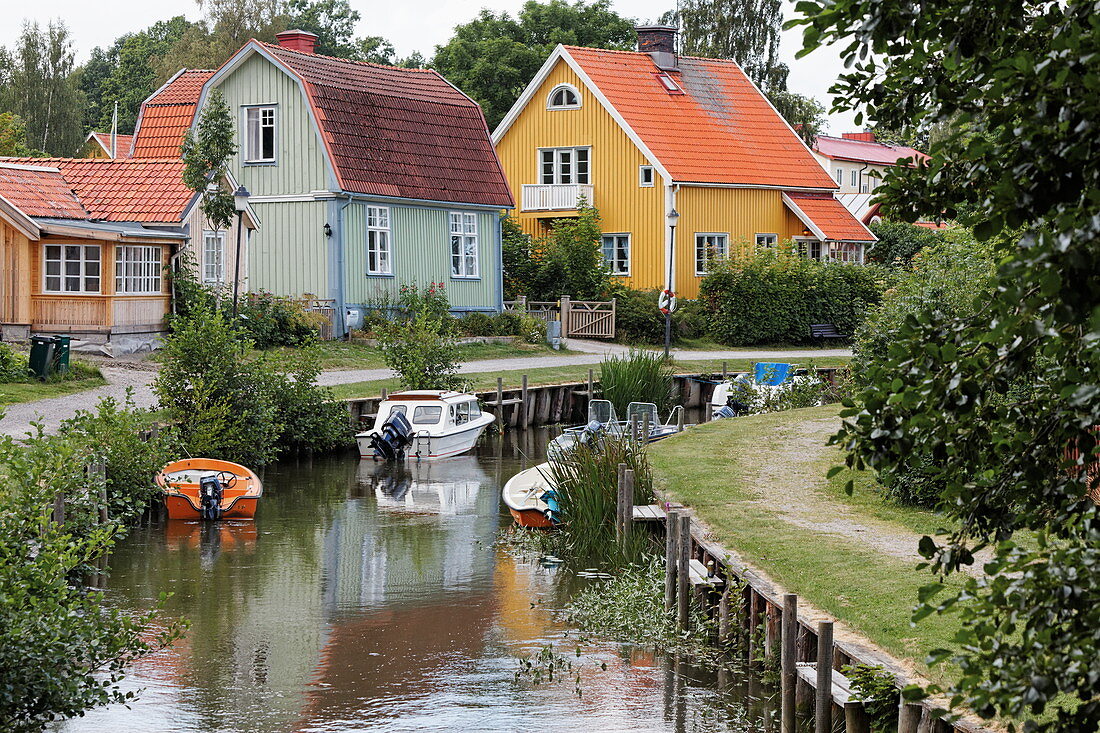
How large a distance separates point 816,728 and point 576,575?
7008mm

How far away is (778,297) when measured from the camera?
4222cm

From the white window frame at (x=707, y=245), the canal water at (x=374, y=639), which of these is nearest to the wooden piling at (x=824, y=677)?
the canal water at (x=374, y=639)

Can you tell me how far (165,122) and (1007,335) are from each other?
37985 millimetres

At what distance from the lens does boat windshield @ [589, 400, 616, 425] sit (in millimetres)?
26531

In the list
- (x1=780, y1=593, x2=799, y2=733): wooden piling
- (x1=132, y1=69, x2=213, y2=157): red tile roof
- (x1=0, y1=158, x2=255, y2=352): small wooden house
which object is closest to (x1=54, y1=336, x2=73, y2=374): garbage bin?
(x1=0, y1=158, x2=255, y2=352): small wooden house

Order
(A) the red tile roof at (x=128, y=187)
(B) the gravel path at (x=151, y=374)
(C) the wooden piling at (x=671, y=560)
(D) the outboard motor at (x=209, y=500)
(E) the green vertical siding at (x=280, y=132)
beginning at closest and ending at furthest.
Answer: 1. (C) the wooden piling at (x=671, y=560)
2. (D) the outboard motor at (x=209, y=500)
3. (B) the gravel path at (x=151, y=374)
4. (A) the red tile roof at (x=128, y=187)
5. (E) the green vertical siding at (x=280, y=132)

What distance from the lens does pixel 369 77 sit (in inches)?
1531

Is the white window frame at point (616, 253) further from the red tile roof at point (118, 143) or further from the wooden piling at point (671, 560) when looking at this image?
the wooden piling at point (671, 560)

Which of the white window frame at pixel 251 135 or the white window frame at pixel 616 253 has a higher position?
the white window frame at pixel 251 135

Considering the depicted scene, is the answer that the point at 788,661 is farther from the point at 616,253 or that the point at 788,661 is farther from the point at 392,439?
the point at 616,253

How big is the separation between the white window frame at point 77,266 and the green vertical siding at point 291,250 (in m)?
6.94

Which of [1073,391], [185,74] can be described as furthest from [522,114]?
[1073,391]

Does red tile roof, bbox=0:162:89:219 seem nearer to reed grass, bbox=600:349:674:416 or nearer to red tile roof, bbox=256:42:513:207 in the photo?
red tile roof, bbox=256:42:513:207

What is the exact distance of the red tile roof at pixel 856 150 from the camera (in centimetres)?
7356
